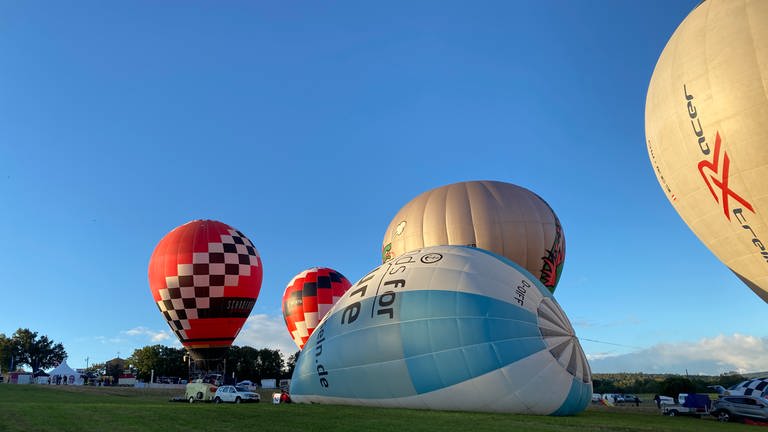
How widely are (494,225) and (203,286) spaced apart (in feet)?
55.6

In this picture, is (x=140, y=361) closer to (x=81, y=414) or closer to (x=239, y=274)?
(x=239, y=274)

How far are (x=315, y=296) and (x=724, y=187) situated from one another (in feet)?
88.1

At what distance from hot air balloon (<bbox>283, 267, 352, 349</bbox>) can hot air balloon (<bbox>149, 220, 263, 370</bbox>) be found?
6.27 meters

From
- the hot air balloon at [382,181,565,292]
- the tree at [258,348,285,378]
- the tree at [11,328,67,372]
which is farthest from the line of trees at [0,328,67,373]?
the hot air balloon at [382,181,565,292]

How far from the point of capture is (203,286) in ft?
102

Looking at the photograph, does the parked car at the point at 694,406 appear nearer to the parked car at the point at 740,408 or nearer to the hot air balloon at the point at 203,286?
the parked car at the point at 740,408

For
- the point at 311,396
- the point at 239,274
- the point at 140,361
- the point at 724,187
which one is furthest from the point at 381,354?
the point at 140,361

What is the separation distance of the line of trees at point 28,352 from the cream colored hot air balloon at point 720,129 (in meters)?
98.0

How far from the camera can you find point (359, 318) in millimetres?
14773

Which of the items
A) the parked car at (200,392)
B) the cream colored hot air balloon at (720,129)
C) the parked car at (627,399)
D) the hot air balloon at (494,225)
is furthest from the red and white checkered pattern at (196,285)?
the parked car at (627,399)

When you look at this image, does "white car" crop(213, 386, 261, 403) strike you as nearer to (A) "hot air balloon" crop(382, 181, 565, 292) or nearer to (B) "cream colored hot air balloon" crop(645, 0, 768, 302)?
(A) "hot air balloon" crop(382, 181, 565, 292)

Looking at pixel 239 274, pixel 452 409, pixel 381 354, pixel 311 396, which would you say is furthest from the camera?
pixel 239 274

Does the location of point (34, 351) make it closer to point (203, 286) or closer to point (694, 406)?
point (203, 286)

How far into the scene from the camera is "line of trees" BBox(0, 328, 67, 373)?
86312 millimetres
